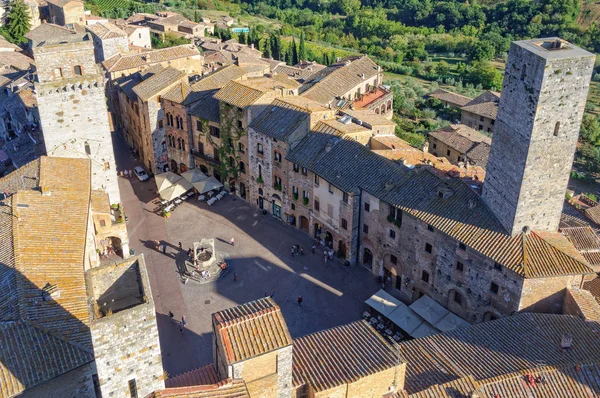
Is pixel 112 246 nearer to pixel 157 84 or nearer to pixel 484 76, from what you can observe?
pixel 157 84

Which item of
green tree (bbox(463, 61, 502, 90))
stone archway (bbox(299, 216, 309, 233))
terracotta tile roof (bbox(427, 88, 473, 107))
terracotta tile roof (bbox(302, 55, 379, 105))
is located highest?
terracotta tile roof (bbox(302, 55, 379, 105))

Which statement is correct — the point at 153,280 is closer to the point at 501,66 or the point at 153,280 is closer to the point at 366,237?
the point at 366,237

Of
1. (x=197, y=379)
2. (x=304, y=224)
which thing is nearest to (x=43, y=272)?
(x=197, y=379)

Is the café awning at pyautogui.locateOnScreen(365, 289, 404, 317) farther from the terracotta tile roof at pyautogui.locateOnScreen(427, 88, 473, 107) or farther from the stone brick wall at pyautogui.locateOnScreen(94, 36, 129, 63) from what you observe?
the stone brick wall at pyautogui.locateOnScreen(94, 36, 129, 63)

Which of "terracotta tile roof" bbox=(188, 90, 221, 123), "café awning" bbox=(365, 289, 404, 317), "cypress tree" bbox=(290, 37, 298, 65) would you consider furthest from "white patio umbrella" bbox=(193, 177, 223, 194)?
"cypress tree" bbox=(290, 37, 298, 65)

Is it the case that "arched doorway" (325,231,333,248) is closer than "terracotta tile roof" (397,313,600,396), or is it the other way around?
"terracotta tile roof" (397,313,600,396)

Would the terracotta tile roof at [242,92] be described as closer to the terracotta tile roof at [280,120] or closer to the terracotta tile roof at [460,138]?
the terracotta tile roof at [280,120]
